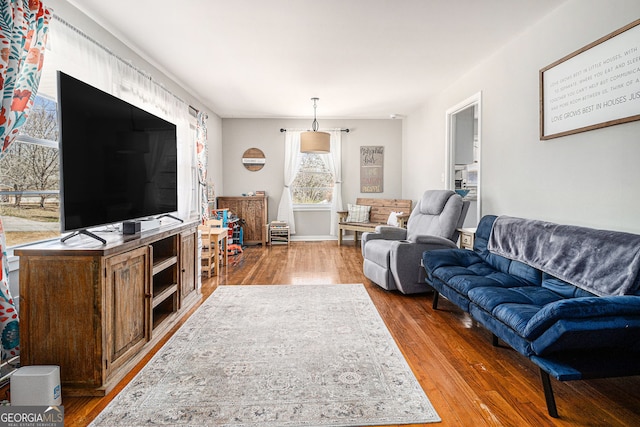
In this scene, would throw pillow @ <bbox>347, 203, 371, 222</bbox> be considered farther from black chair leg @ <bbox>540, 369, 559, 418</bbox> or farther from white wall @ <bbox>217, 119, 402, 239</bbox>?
black chair leg @ <bbox>540, 369, 559, 418</bbox>

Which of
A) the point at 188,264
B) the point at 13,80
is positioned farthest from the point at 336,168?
the point at 13,80

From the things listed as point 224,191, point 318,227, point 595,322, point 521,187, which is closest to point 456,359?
point 595,322

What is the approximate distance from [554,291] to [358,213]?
448 centimetres

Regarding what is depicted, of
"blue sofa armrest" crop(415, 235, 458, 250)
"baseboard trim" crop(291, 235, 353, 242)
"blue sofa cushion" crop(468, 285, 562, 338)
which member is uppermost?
"blue sofa armrest" crop(415, 235, 458, 250)

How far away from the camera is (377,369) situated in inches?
82.2

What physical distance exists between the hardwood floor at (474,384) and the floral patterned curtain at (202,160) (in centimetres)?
313

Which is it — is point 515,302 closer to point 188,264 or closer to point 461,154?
point 188,264

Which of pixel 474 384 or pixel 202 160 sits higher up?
pixel 202 160

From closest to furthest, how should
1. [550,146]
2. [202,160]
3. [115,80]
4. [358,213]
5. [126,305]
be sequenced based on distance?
[126,305]
[550,146]
[115,80]
[202,160]
[358,213]

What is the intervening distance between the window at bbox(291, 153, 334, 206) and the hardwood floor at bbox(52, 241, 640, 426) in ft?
12.9

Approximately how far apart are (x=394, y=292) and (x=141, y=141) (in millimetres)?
2759

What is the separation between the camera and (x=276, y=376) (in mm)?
2002

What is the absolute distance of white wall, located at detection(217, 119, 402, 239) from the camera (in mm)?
7070

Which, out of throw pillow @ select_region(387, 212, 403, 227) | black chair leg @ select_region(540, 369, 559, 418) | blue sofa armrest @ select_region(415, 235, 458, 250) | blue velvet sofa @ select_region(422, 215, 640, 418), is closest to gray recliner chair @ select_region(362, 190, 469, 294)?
blue sofa armrest @ select_region(415, 235, 458, 250)
